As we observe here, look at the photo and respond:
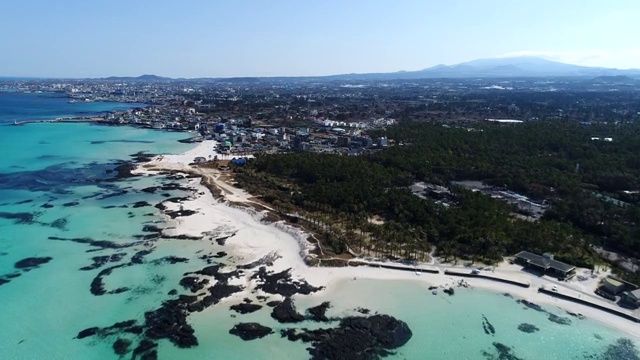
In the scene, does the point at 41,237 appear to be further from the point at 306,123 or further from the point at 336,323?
the point at 306,123

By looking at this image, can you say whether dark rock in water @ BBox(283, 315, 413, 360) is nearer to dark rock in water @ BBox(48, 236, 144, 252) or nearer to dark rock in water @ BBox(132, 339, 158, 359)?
dark rock in water @ BBox(132, 339, 158, 359)

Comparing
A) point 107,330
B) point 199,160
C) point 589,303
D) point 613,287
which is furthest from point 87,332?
point 199,160

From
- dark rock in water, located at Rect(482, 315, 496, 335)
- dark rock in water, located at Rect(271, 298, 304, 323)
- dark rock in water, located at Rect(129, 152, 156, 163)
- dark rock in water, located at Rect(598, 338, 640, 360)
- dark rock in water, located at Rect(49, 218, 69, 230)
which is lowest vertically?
dark rock in water, located at Rect(598, 338, 640, 360)

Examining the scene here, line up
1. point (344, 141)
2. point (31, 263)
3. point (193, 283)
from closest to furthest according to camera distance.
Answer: point (193, 283)
point (31, 263)
point (344, 141)

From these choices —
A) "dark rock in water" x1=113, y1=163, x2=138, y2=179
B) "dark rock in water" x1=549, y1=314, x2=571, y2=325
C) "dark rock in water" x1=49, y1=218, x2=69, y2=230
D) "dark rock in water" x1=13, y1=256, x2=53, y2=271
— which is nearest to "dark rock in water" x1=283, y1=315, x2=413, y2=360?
"dark rock in water" x1=549, y1=314, x2=571, y2=325

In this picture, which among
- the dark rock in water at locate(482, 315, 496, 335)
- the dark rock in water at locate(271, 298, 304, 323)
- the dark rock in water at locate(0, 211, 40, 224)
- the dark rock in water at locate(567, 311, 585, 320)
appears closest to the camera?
the dark rock in water at locate(482, 315, 496, 335)

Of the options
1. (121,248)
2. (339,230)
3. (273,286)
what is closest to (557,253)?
(339,230)

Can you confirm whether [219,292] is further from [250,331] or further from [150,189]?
[150,189]
